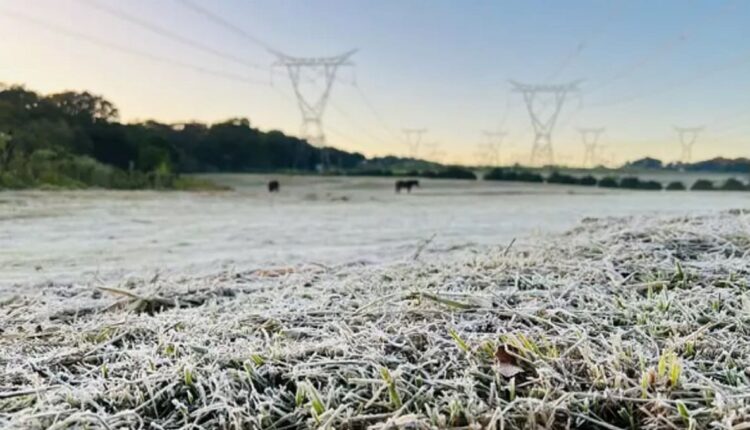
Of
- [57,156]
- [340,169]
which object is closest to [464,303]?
[57,156]

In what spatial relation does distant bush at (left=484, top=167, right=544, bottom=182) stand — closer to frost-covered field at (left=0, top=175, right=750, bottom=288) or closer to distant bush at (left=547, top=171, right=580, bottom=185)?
distant bush at (left=547, top=171, right=580, bottom=185)

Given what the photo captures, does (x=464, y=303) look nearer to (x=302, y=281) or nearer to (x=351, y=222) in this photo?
(x=302, y=281)

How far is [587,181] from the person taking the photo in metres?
22.2

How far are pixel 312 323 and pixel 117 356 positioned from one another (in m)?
0.46

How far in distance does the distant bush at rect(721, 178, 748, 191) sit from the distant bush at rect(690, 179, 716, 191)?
0.63 meters

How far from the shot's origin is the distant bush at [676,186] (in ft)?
64.5

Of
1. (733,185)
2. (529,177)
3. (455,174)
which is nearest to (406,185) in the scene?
(455,174)

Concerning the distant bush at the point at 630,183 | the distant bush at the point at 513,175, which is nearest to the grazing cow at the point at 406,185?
the distant bush at the point at 513,175

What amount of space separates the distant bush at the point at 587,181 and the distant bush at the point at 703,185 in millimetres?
3645

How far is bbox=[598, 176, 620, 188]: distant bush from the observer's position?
2133 centimetres

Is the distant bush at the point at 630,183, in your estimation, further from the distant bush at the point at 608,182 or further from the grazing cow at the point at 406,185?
the grazing cow at the point at 406,185

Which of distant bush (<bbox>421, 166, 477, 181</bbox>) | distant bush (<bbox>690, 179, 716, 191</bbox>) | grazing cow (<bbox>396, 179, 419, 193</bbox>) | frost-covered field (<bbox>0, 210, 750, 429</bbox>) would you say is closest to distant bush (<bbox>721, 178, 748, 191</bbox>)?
distant bush (<bbox>690, 179, 716, 191</bbox>)

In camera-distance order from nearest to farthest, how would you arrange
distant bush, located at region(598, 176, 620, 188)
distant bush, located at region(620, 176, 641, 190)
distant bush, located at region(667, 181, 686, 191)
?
distant bush, located at region(667, 181, 686, 191) → distant bush, located at region(620, 176, 641, 190) → distant bush, located at region(598, 176, 620, 188)

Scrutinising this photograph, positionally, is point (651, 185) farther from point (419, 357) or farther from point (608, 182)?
point (419, 357)
